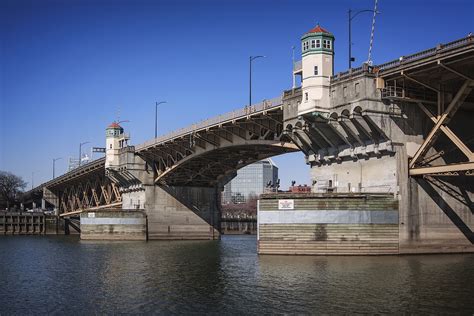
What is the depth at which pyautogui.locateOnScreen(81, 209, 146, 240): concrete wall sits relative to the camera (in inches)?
3910

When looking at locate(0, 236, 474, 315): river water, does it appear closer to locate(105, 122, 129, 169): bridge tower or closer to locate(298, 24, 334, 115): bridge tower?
locate(298, 24, 334, 115): bridge tower

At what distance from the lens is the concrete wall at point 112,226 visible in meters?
99.3

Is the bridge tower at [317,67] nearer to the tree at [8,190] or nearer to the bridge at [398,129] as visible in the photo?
the bridge at [398,129]

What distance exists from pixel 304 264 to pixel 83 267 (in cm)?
1884

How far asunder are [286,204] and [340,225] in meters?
4.84

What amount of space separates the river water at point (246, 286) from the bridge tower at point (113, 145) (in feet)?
168

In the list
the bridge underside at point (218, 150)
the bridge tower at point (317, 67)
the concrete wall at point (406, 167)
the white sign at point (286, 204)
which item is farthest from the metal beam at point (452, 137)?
the bridge underside at point (218, 150)

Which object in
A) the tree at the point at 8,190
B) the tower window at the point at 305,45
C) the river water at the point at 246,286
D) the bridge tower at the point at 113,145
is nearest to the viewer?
the river water at the point at 246,286

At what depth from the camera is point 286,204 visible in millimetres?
54250

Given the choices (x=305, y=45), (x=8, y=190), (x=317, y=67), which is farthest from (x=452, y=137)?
(x=8, y=190)

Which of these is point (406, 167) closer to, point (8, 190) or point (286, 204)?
point (286, 204)

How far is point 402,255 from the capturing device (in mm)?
53500

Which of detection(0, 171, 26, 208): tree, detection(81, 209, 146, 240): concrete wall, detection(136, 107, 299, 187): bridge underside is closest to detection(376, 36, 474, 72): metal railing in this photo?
detection(136, 107, 299, 187): bridge underside

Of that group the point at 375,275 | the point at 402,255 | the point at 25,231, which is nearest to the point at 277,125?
the point at 402,255
